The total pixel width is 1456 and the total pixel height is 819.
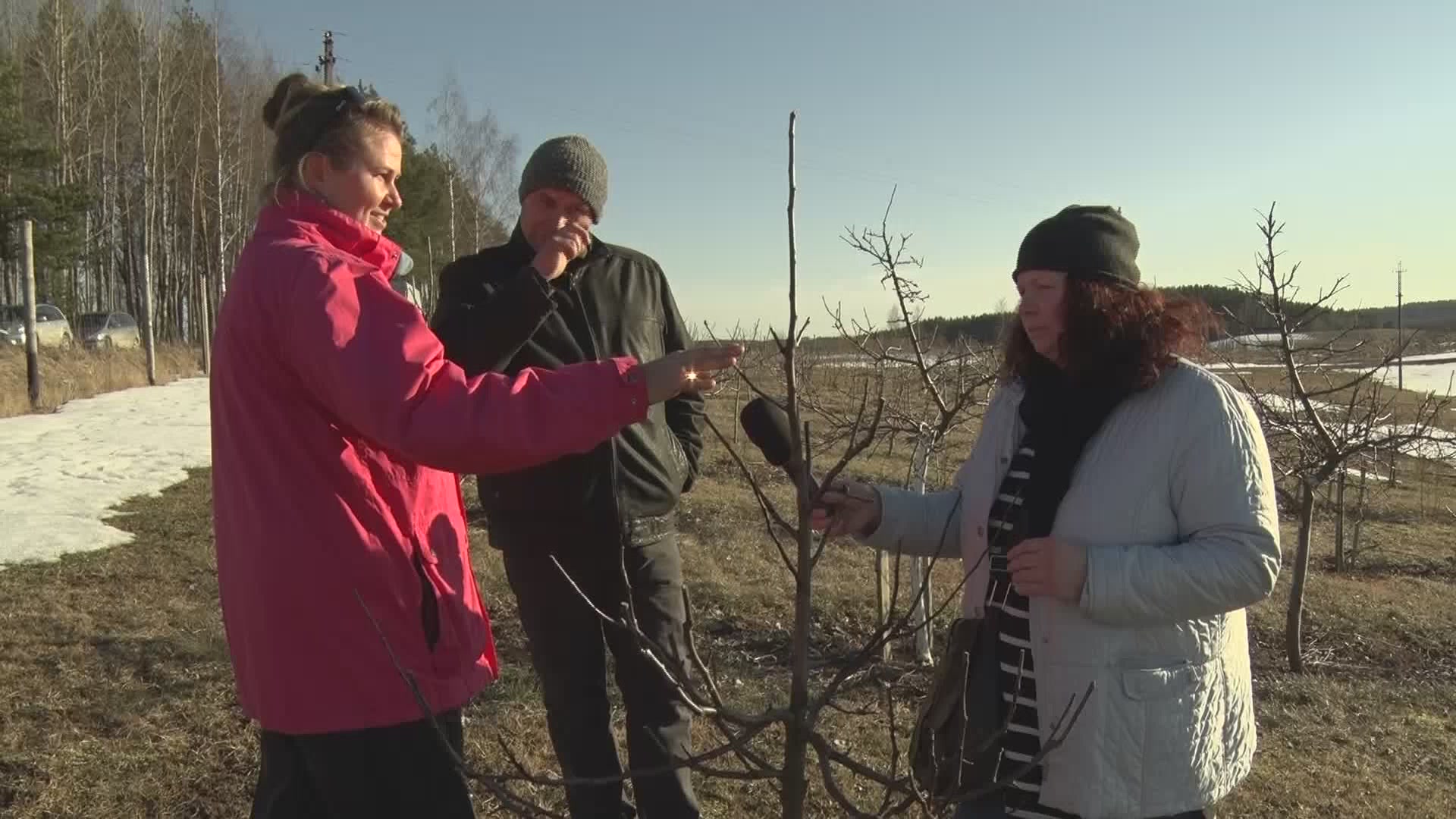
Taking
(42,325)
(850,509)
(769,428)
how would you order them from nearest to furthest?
(769,428) → (850,509) → (42,325)

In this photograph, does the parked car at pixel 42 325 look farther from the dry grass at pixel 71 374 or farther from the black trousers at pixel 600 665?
the black trousers at pixel 600 665

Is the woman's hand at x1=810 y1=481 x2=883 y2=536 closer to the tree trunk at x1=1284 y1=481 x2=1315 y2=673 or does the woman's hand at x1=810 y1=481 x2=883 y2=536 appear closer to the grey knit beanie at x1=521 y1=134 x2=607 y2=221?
the grey knit beanie at x1=521 y1=134 x2=607 y2=221

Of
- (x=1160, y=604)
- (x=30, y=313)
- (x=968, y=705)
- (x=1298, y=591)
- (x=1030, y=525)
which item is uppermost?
(x=30, y=313)

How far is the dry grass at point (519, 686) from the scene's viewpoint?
11.1ft

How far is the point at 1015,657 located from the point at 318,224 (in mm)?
1446

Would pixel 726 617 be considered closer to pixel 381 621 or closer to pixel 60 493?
pixel 381 621

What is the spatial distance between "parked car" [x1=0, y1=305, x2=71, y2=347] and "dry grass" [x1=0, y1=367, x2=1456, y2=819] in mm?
14989

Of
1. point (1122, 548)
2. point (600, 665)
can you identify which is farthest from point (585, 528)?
point (1122, 548)

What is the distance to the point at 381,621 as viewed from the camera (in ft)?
4.65

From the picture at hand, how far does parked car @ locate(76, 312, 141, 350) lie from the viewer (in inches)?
914

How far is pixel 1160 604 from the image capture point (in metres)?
1.59

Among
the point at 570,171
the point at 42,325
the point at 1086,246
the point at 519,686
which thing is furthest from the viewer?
the point at 42,325

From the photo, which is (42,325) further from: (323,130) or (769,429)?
(769,429)

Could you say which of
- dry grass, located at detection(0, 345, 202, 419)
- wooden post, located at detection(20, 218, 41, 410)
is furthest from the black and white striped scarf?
dry grass, located at detection(0, 345, 202, 419)
